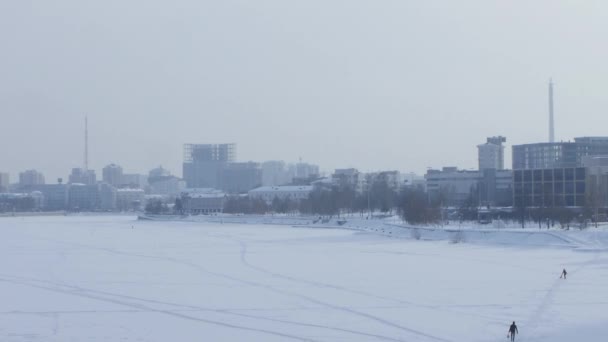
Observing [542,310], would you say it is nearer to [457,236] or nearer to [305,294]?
[305,294]

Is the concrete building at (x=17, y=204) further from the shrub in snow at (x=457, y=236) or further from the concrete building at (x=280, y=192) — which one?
the shrub in snow at (x=457, y=236)

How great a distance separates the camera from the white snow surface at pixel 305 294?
19.5 meters

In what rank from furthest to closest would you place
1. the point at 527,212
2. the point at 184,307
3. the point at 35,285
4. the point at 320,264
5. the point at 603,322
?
1. the point at 527,212
2. the point at 320,264
3. the point at 35,285
4. the point at 184,307
5. the point at 603,322

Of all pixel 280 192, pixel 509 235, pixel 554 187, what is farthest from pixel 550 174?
pixel 280 192

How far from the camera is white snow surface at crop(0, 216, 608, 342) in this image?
19547 millimetres

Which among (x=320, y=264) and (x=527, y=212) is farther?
(x=527, y=212)

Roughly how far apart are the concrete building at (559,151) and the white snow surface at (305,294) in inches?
2943

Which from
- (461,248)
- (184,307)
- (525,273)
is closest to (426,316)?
(184,307)

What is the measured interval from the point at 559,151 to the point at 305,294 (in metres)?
99.7

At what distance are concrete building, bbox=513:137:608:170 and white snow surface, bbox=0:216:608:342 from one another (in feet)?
245

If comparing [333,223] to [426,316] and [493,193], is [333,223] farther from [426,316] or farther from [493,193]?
[426,316]

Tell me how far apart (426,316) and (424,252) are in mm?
22227

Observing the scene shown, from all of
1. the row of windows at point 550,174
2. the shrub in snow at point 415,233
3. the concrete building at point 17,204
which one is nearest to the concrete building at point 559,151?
the row of windows at point 550,174

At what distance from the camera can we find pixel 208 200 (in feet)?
522
